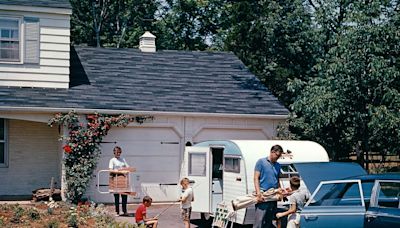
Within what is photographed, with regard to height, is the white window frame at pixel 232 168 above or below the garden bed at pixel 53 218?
above

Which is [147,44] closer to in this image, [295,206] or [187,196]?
[187,196]

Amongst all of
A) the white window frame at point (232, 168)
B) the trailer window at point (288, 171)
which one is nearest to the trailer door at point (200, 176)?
the white window frame at point (232, 168)

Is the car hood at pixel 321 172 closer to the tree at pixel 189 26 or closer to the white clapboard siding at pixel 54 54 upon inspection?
the white clapboard siding at pixel 54 54

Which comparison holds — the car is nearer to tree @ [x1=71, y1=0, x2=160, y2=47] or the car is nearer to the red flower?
the red flower

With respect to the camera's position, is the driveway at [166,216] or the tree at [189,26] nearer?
the driveway at [166,216]

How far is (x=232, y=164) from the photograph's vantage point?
15.6m

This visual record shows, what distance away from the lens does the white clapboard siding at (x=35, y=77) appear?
21.1 meters

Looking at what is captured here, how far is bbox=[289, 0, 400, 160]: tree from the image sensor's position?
1947 centimetres

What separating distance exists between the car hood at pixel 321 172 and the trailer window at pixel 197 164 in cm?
339

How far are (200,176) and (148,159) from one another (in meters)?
5.06

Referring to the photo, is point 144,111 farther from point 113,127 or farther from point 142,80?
point 142,80

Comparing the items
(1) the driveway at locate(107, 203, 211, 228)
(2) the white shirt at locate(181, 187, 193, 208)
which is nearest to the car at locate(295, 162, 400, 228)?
(2) the white shirt at locate(181, 187, 193, 208)

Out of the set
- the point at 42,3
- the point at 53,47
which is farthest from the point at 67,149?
the point at 42,3

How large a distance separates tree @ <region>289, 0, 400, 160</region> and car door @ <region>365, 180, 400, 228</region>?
26.9 feet
